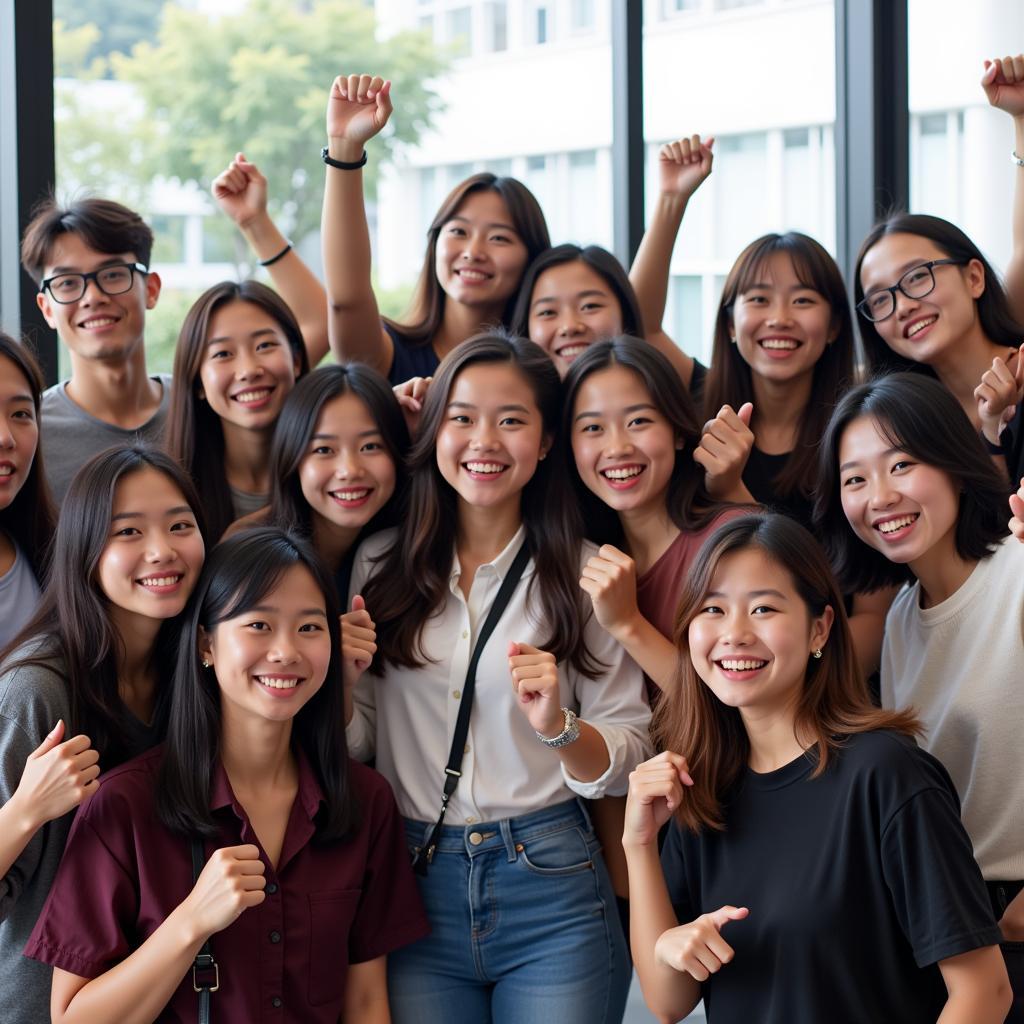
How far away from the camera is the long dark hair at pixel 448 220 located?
308cm

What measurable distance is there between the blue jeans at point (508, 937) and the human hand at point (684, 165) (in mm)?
1640

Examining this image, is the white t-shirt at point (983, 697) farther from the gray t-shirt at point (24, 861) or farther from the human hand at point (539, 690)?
the gray t-shirt at point (24, 861)

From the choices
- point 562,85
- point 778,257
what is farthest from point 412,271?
point 778,257

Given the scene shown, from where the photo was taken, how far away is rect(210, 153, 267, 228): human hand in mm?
Result: 2971

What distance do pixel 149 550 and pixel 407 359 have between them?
110cm

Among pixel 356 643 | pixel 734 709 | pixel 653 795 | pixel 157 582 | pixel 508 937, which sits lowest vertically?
pixel 508 937

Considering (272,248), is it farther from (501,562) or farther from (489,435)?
(501,562)

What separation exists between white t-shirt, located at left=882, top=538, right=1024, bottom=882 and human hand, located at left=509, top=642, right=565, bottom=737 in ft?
2.04

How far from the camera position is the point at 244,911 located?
2.03 m

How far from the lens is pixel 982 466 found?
228 cm

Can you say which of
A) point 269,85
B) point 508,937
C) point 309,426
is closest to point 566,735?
point 508,937

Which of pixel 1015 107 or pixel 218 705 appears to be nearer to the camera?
pixel 218 705

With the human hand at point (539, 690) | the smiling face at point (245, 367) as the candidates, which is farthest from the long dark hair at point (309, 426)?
the human hand at point (539, 690)

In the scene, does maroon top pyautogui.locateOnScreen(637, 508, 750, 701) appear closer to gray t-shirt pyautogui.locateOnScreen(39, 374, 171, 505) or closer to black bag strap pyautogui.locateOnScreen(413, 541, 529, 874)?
black bag strap pyautogui.locateOnScreen(413, 541, 529, 874)
